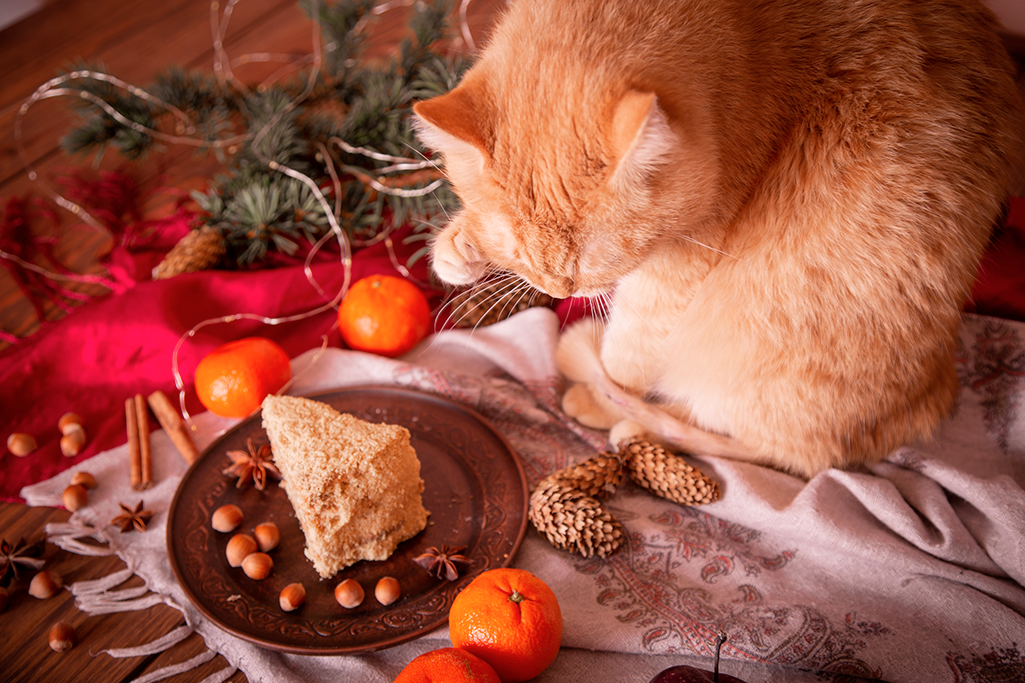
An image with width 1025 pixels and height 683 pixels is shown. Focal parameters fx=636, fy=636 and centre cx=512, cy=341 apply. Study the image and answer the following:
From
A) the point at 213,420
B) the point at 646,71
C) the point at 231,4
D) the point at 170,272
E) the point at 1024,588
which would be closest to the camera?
the point at 646,71

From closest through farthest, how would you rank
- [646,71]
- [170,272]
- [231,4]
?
[646,71] → [170,272] → [231,4]

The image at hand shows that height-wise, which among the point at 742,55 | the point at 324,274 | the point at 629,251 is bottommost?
the point at 324,274

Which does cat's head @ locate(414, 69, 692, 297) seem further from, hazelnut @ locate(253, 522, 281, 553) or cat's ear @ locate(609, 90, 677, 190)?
hazelnut @ locate(253, 522, 281, 553)

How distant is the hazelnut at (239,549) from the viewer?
1.00 metres

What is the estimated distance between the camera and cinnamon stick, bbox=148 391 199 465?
1210 millimetres

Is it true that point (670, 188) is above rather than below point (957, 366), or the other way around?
above

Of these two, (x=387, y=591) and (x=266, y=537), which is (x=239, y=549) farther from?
(x=387, y=591)

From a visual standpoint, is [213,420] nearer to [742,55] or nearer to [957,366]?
[742,55]

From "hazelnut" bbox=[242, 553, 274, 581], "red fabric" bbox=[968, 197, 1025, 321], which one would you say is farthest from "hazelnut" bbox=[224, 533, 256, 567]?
"red fabric" bbox=[968, 197, 1025, 321]

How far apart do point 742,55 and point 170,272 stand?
1279 mm

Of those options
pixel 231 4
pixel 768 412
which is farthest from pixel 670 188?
pixel 231 4

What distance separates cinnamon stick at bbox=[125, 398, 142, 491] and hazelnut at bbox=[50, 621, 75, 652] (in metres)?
0.26

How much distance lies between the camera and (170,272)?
1473 millimetres

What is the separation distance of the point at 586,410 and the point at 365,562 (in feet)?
1.74
